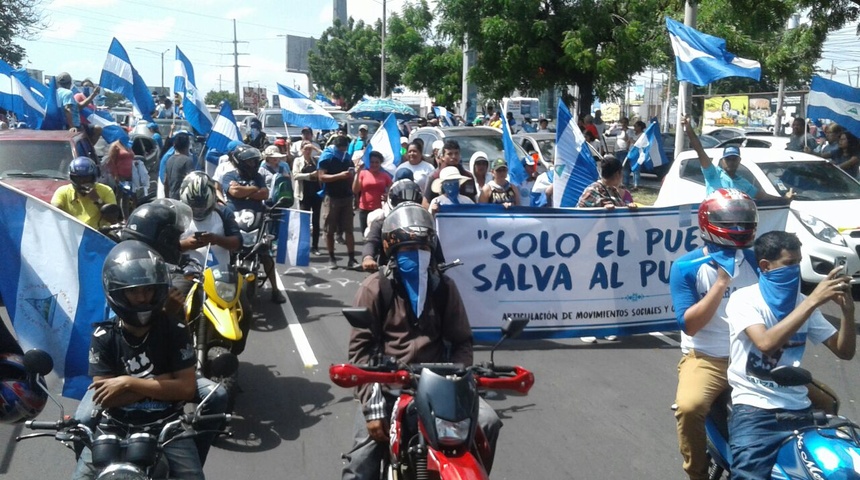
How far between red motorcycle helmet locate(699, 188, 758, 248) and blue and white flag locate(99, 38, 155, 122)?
12803 millimetres

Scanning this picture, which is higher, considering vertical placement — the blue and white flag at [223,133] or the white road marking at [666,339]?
the blue and white flag at [223,133]

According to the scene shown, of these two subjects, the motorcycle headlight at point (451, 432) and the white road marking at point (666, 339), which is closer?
the motorcycle headlight at point (451, 432)

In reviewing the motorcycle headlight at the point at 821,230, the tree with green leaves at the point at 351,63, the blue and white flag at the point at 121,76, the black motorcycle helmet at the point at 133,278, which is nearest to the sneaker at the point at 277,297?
the motorcycle headlight at the point at 821,230

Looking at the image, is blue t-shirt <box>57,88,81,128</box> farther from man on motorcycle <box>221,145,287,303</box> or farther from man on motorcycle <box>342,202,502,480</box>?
man on motorcycle <box>342,202,502,480</box>

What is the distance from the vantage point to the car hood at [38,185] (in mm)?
11203

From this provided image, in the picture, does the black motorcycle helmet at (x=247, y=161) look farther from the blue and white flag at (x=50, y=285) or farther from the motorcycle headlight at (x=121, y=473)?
the motorcycle headlight at (x=121, y=473)

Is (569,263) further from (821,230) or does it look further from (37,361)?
(37,361)

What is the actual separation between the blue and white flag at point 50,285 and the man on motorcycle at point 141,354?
2.64 ft

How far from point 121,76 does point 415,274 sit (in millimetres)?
12593

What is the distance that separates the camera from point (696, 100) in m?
36.6

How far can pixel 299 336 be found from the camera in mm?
9055

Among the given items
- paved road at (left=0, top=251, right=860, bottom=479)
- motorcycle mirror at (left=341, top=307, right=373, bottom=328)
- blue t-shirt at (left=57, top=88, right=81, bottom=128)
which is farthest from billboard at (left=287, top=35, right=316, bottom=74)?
motorcycle mirror at (left=341, top=307, right=373, bottom=328)

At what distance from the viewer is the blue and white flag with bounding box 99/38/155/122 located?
15.4 meters

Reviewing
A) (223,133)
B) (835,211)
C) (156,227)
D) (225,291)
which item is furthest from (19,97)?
(835,211)
